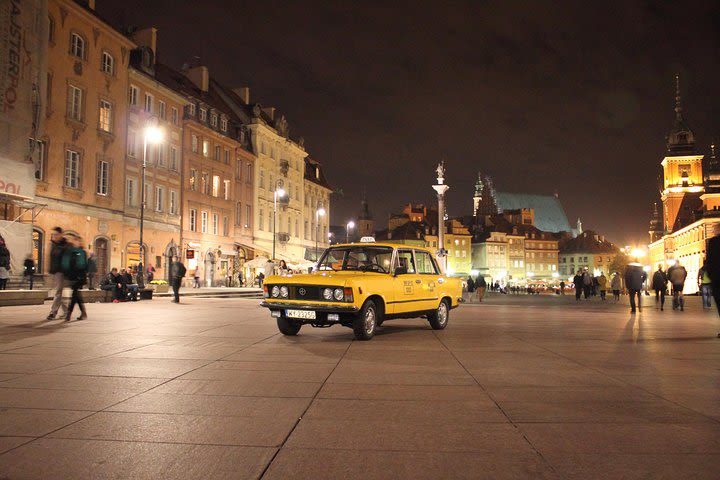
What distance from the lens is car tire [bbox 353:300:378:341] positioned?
1120cm

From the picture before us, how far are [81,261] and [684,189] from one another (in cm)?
12329

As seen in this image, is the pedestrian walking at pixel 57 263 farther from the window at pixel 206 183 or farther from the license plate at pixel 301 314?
the window at pixel 206 183

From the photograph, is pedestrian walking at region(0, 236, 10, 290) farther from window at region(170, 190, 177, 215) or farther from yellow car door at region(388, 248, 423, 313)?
window at region(170, 190, 177, 215)

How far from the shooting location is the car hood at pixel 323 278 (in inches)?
440

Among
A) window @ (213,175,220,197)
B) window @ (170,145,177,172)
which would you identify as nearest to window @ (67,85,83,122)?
window @ (170,145,177,172)

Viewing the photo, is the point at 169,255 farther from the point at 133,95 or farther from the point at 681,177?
the point at 681,177

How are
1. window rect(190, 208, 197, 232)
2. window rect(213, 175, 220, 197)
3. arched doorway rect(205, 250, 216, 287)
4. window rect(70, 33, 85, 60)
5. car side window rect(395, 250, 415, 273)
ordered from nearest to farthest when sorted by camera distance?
car side window rect(395, 250, 415, 273), window rect(70, 33, 85, 60), window rect(190, 208, 197, 232), arched doorway rect(205, 250, 216, 287), window rect(213, 175, 220, 197)

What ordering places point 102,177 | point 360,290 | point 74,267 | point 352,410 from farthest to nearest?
point 102,177 < point 74,267 < point 360,290 < point 352,410

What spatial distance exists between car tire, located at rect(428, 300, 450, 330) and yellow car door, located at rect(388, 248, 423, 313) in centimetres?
92

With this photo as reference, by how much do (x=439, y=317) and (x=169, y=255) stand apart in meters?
33.9

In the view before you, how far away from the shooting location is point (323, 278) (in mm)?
11406

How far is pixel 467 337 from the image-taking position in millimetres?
12391

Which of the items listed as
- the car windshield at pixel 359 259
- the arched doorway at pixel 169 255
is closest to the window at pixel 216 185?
the arched doorway at pixel 169 255

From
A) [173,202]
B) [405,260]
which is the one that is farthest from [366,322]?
[173,202]
